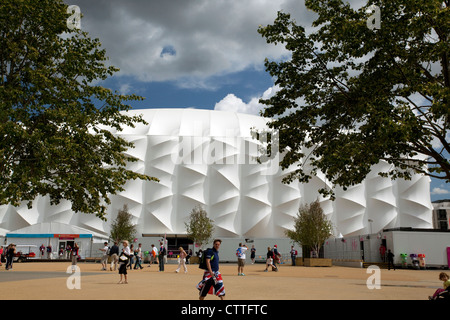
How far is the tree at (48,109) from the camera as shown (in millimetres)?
15133

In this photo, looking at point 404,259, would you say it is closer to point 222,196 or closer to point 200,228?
point 200,228

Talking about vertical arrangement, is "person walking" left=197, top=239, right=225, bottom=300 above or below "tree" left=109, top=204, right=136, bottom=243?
below

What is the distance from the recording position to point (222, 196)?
5944 cm

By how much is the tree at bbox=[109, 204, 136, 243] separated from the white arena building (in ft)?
12.0

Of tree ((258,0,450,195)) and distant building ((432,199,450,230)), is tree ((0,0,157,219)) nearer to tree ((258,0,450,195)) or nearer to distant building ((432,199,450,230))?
tree ((258,0,450,195))

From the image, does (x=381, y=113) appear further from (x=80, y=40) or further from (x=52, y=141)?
(x=80, y=40)

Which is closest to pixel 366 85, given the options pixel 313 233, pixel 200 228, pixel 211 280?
pixel 211 280

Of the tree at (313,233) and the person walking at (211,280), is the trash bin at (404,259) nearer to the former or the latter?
the tree at (313,233)

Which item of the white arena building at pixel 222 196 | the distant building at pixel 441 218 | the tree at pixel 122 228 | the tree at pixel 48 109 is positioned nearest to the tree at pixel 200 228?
the white arena building at pixel 222 196

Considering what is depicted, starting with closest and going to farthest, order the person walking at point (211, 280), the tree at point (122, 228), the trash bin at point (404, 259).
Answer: the person walking at point (211, 280) → the trash bin at point (404, 259) → the tree at point (122, 228)

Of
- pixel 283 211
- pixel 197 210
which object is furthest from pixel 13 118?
pixel 283 211

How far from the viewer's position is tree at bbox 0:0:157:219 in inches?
596

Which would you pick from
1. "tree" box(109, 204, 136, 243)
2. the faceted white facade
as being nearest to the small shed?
"tree" box(109, 204, 136, 243)

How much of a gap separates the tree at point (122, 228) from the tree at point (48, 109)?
35.7 meters
